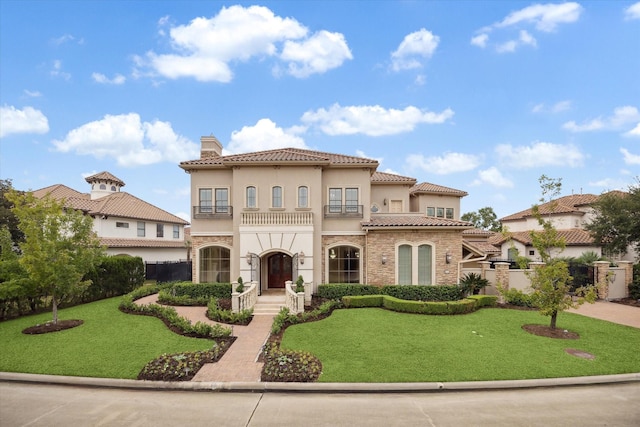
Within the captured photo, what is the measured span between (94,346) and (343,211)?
13.1 metres

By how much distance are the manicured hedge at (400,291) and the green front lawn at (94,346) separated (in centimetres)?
778

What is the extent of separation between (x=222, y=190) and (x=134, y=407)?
1342 centimetres

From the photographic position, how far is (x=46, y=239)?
1274cm

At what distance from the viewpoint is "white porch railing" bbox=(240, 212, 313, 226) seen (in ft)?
57.8

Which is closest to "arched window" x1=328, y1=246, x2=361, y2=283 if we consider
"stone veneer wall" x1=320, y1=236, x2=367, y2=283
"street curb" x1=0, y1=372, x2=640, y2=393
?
"stone veneer wall" x1=320, y1=236, x2=367, y2=283

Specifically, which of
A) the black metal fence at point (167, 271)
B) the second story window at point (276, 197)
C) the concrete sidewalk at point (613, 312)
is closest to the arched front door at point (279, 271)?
the second story window at point (276, 197)

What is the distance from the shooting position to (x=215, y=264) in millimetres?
19016

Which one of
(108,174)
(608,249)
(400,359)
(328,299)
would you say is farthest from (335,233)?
(108,174)

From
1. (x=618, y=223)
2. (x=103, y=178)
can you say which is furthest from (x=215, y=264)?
(x=618, y=223)

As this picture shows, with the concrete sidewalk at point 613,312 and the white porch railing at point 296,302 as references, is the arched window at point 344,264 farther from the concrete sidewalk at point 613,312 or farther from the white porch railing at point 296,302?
the concrete sidewalk at point 613,312

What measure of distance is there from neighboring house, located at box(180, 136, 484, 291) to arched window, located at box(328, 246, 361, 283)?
0.06 m

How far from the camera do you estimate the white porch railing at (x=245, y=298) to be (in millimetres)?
14320

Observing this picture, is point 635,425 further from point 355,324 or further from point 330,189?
point 330,189

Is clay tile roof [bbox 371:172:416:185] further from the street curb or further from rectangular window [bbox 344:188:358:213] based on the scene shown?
the street curb
